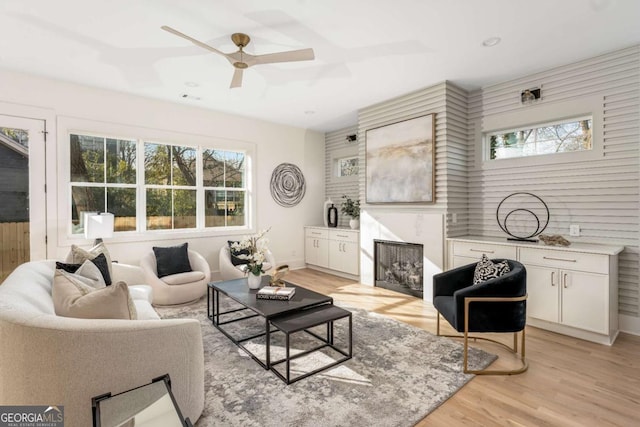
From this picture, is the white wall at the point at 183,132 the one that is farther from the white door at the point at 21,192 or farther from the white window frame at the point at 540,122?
the white window frame at the point at 540,122

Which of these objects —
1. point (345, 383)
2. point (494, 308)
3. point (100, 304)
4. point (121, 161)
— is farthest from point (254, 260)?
point (121, 161)

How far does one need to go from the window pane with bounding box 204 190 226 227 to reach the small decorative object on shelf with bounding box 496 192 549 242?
172 inches

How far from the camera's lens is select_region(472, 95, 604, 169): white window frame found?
3.42 meters

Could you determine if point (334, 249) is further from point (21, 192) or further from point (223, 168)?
point (21, 192)

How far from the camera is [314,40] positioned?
3076 millimetres

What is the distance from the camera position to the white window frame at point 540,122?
3.42 meters

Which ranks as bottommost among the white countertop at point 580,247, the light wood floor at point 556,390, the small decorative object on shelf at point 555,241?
the light wood floor at point 556,390

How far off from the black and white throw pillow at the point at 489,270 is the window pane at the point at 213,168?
4321 millimetres

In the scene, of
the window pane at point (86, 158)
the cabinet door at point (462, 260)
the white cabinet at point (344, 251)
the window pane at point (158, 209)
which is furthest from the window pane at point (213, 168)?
the cabinet door at point (462, 260)

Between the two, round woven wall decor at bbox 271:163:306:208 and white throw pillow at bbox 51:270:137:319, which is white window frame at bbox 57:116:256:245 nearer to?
round woven wall decor at bbox 271:163:306:208

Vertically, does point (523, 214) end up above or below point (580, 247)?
above

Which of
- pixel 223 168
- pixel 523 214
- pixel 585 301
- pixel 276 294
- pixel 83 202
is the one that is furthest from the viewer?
pixel 223 168

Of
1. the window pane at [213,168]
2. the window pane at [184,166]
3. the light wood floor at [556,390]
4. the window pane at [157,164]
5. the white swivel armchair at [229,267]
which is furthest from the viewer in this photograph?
the window pane at [213,168]

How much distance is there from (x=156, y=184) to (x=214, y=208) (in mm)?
1006
